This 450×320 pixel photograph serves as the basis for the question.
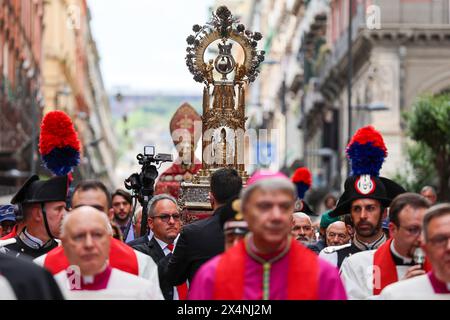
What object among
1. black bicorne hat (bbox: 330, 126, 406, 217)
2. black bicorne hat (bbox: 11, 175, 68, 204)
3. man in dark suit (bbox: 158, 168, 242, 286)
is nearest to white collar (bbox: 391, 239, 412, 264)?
man in dark suit (bbox: 158, 168, 242, 286)

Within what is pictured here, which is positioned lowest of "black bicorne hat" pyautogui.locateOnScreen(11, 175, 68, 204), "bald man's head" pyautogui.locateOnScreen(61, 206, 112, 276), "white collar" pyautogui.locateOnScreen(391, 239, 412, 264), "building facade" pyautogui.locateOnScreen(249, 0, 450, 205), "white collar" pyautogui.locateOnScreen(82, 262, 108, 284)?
"white collar" pyautogui.locateOnScreen(82, 262, 108, 284)

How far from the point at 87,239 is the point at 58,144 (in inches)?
137

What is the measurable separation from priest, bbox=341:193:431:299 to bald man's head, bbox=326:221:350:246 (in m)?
3.93

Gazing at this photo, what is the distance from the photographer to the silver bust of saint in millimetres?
16375

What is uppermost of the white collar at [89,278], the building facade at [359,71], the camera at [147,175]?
the building facade at [359,71]

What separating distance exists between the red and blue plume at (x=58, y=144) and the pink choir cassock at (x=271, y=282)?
13.3ft

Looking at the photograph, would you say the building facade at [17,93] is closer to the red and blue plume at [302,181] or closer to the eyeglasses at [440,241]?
the red and blue plume at [302,181]

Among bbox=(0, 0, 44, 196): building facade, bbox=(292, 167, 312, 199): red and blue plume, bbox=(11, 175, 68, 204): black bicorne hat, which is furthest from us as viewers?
bbox=(0, 0, 44, 196): building facade

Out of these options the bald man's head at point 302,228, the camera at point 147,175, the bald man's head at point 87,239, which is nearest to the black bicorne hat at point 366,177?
the bald man's head at point 302,228

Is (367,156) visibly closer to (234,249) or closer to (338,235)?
(338,235)

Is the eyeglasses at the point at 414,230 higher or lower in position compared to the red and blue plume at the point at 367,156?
lower

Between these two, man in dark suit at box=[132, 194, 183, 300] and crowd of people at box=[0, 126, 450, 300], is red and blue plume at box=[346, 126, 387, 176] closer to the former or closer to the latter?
crowd of people at box=[0, 126, 450, 300]

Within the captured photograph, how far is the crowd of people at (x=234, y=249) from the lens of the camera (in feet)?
26.1

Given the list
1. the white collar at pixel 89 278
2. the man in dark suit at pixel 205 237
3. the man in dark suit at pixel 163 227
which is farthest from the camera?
the man in dark suit at pixel 163 227
